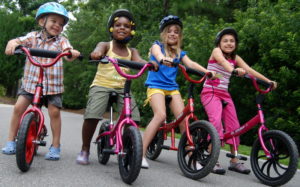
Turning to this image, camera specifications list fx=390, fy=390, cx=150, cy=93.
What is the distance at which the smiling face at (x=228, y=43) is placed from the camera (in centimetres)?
539

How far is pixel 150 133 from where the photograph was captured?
4781 mm

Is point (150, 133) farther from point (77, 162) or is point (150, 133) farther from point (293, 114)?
point (293, 114)

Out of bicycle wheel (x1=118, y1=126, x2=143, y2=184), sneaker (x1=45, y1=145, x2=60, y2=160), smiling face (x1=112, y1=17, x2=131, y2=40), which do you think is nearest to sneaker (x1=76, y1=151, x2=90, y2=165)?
sneaker (x1=45, y1=145, x2=60, y2=160)

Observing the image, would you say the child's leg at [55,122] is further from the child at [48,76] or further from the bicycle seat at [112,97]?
the bicycle seat at [112,97]

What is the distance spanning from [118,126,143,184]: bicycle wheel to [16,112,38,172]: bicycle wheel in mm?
903

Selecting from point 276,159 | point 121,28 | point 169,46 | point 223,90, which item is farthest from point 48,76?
point 276,159

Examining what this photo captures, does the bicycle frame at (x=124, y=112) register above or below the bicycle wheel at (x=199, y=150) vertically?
above

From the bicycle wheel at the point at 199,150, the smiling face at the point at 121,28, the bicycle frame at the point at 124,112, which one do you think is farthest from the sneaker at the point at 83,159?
the smiling face at the point at 121,28

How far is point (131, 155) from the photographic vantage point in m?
3.75

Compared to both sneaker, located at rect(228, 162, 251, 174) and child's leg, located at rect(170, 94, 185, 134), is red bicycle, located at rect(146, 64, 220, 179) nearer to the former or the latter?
child's leg, located at rect(170, 94, 185, 134)

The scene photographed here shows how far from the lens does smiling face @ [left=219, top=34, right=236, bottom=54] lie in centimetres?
539

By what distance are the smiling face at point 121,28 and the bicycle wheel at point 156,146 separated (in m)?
1.52

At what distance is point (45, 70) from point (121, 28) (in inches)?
41.6

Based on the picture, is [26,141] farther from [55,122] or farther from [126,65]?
[126,65]
